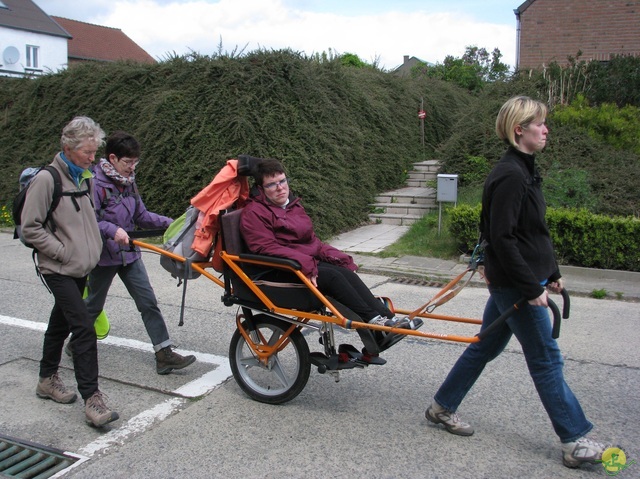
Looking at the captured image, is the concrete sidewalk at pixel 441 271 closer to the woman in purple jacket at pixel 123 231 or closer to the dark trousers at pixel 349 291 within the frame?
the woman in purple jacket at pixel 123 231

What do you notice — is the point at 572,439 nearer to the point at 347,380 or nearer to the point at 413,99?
the point at 347,380

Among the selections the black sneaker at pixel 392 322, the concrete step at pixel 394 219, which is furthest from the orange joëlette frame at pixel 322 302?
the concrete step at pixel 394 219

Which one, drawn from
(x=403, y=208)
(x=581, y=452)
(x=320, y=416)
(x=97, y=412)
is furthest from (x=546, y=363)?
(x=403, y=208)

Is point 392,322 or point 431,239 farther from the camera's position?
point 431,239

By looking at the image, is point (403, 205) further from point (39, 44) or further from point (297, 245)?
point (39, 44)

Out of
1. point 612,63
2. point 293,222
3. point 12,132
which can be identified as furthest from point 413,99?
point 293,222

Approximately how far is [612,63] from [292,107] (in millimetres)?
8170

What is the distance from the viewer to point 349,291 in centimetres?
397

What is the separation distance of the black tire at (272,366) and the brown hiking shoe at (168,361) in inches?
25.6

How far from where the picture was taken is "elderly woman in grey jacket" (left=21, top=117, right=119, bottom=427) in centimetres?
391

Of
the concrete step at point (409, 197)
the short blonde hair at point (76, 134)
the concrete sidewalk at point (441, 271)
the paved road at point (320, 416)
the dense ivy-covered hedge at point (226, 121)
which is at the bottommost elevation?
the paved road at point (320, 416)

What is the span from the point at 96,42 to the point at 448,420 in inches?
2070

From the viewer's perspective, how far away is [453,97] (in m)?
18.8

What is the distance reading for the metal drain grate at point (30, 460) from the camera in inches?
136
